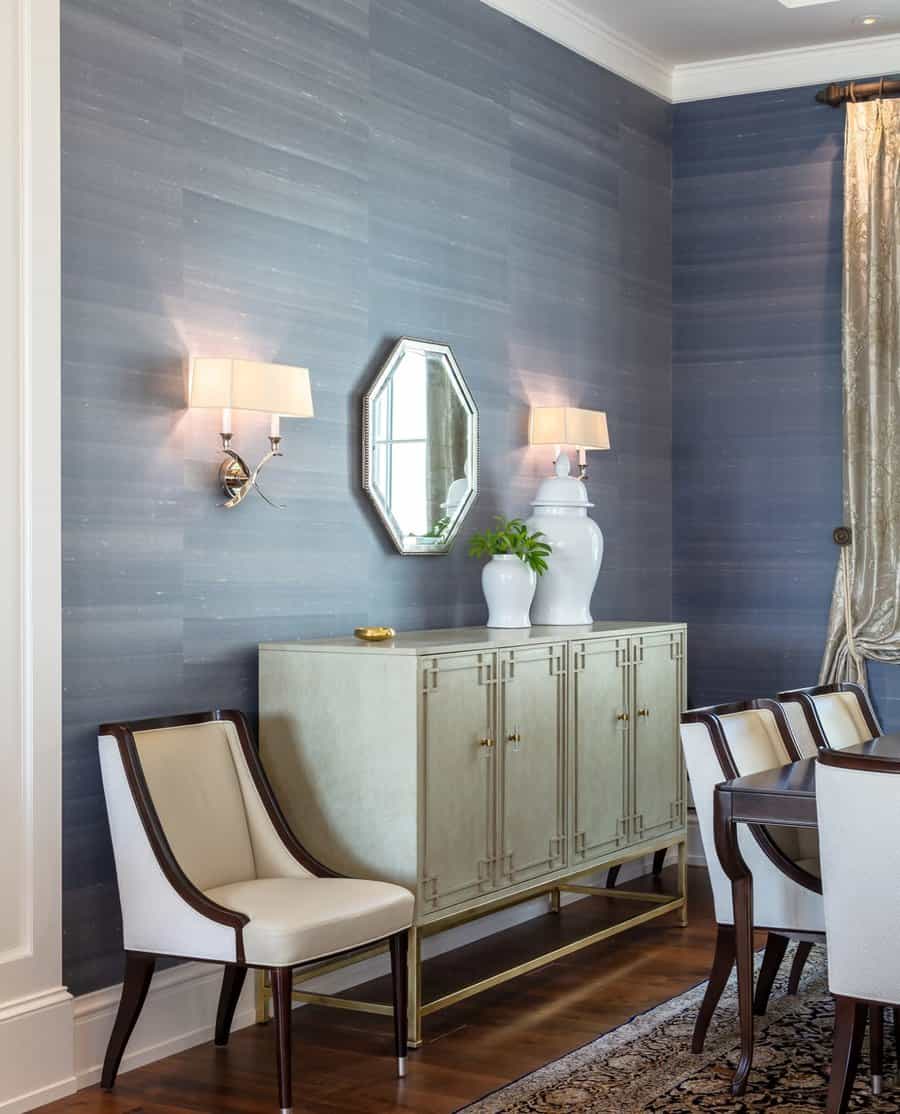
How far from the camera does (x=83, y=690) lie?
3525 millimetres

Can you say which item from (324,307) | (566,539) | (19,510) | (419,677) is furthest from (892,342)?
(19,510)

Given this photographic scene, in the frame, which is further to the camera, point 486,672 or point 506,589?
point 506,589

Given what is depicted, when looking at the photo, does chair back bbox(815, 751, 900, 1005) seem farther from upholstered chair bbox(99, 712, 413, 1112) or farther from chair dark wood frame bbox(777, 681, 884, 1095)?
upholstered chair bbox(99, 712, 413, 1112)

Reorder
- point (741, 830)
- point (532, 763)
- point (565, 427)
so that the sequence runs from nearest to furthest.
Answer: point (741, 830)
point (532, 763)
point (565, 427)

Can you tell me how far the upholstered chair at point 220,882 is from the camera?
3.26 metres

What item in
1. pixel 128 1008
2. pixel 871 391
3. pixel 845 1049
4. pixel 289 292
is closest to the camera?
pixel 845 1049

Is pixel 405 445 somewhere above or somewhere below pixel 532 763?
above

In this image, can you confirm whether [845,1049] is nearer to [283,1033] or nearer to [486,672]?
[283,1033]

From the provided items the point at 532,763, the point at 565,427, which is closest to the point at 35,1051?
the point at 532,763

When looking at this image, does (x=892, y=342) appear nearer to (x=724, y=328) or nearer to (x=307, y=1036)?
(x=724, y=328)

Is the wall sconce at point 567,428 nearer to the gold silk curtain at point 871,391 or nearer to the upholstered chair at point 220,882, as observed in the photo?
the gold silk curtain at point 871,391

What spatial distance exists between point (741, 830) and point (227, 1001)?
1.38 m

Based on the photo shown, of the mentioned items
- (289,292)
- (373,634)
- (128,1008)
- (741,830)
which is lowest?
(128,1008)

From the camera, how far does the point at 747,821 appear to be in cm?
331
